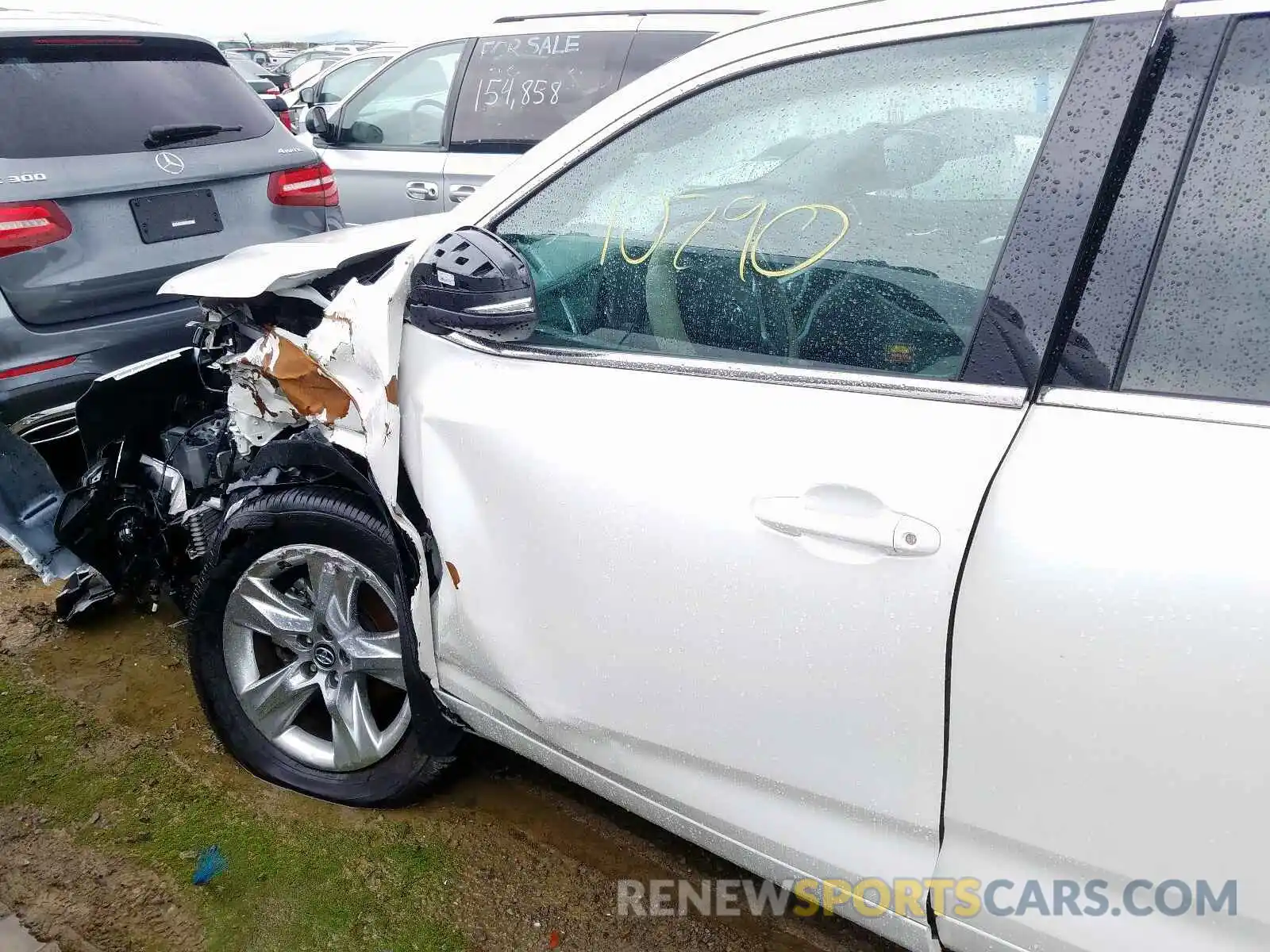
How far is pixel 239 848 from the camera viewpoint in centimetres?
230

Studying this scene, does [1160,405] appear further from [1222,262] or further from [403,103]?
[403,103]

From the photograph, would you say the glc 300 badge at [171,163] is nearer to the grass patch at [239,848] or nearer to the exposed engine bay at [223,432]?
the exposed engine bay at [223,432]

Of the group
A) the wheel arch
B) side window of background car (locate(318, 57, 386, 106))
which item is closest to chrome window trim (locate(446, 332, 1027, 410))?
the wheel arch

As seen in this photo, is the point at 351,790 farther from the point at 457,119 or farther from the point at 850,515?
the point at 457,119

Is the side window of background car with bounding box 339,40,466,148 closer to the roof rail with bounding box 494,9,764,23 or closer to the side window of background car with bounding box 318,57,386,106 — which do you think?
the roof rail with bounding box 494,9,764,23

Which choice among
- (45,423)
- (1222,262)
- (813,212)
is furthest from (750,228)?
(45,423)

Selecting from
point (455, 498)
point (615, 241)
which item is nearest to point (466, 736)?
point (455, 498)

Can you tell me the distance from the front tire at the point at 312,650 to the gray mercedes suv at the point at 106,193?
1.12m

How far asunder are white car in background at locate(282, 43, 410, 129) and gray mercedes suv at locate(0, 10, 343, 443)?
260 centimetres

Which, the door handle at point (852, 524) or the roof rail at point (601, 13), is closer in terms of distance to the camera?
the door handle at point (852, 524)

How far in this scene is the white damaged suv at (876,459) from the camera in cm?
121

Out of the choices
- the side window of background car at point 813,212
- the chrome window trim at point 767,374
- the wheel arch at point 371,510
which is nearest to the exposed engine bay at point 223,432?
the wheel arch at point 371,510

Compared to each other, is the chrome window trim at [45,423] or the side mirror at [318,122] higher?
the side mirror at [318,122]

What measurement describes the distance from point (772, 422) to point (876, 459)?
0.18 metres
